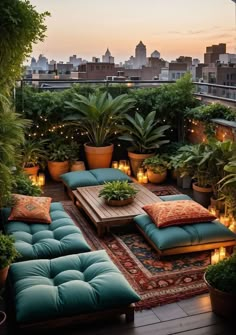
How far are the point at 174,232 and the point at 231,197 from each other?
0.78m

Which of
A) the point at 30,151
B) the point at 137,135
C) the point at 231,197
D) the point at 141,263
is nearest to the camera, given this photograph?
the point at 141,263

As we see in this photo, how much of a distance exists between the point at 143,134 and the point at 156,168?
70 cm

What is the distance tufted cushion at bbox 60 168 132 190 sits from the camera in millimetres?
6133

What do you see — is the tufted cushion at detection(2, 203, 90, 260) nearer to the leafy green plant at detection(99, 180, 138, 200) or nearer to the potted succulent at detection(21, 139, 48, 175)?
the leafy green plant at detection(99, 180, 138, 200)

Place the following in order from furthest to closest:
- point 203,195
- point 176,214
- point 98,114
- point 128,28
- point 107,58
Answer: point 107,58 → point 128,28 → point 98,114 → point 203,195 → point 176,214

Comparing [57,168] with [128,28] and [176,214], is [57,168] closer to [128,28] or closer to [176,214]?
[176,214]

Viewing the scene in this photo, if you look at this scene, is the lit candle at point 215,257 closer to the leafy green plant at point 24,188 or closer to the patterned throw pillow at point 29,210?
the patterned throw pillow at point 29,210

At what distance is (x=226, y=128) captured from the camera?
6.25m

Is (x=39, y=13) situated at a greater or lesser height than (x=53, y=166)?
greater

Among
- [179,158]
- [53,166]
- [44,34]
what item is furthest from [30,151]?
[44,34]

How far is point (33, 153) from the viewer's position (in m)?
6.79

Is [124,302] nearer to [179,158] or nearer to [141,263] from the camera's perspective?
[141,263]

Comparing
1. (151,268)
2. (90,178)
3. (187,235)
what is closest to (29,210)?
(151,268)

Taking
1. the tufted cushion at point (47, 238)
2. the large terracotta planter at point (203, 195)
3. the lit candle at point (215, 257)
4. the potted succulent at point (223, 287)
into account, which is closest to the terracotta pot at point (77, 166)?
the large terracotta planter at point (203, 195)
